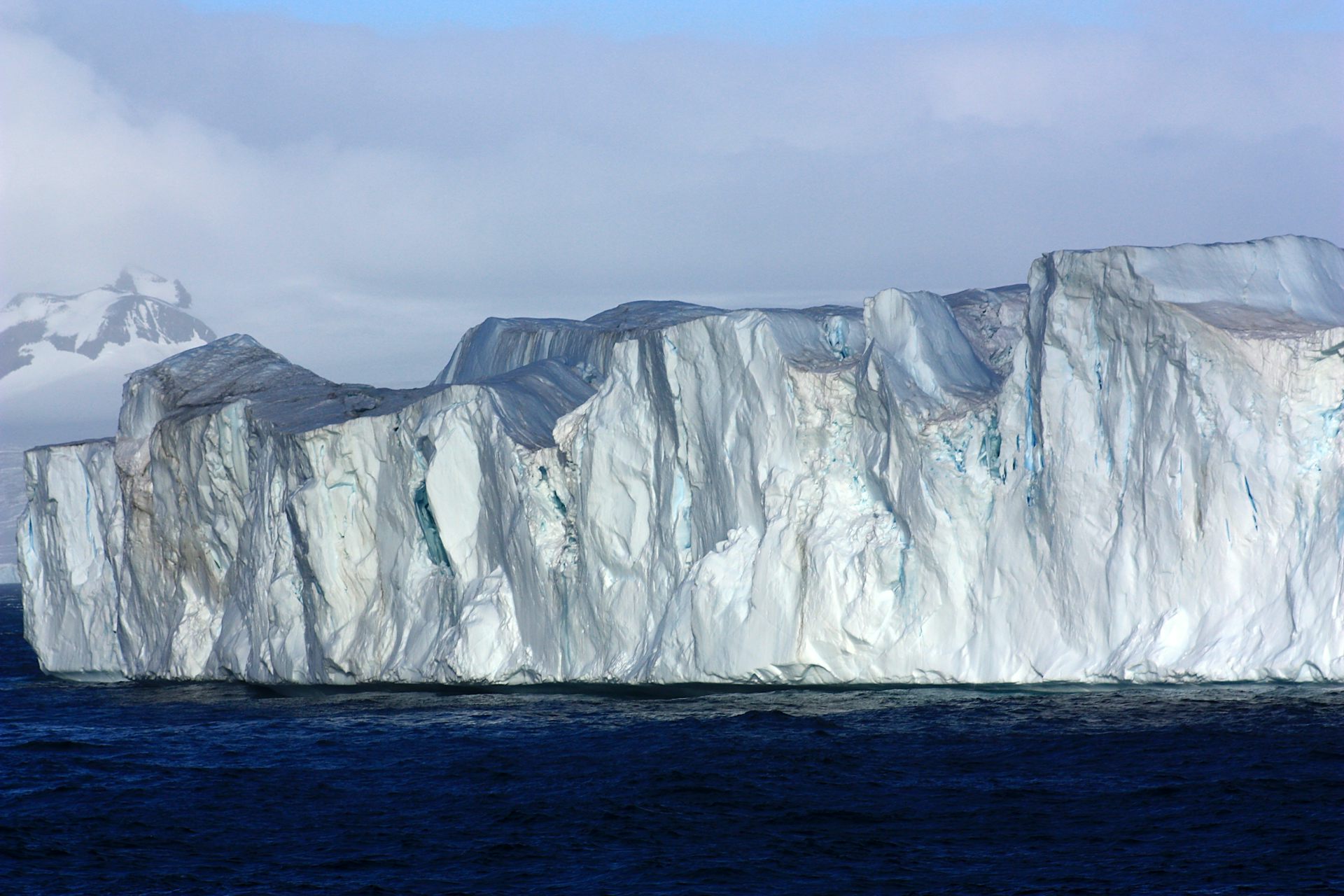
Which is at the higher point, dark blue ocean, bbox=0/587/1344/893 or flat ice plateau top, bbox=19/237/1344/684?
flat ice plateau top, bbox=19/237/1344/684

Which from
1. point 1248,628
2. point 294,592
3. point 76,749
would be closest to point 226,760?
point 76,749

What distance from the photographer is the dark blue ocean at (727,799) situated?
58.2 ft

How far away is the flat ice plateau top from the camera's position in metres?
24.3

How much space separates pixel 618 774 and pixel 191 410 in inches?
725

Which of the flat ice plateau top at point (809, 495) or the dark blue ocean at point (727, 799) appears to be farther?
the flat ice plateau top at point (809, 495)

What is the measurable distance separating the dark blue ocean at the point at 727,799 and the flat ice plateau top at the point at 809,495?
3.70 feet

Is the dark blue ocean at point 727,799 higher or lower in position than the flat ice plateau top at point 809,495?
lower

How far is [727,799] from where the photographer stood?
2120cm

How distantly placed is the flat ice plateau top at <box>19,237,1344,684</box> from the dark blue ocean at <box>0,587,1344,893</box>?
3.70 feet

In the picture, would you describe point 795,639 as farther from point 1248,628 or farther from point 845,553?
point 1248,628

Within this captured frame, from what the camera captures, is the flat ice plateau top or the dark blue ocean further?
the flat ice plateau top

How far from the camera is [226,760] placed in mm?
26344

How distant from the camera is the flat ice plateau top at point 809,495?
79.7 feet

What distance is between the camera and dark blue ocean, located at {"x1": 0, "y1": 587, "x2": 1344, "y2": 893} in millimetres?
17750
